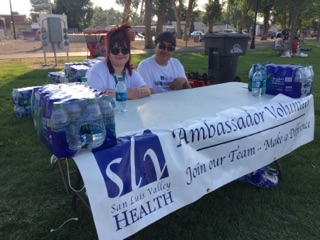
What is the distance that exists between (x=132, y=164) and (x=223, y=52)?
5.16 metres

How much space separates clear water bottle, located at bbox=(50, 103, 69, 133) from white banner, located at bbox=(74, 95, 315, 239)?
20cm

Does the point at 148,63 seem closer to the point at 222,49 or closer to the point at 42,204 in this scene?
the point at 42,204

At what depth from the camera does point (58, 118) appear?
1.43m

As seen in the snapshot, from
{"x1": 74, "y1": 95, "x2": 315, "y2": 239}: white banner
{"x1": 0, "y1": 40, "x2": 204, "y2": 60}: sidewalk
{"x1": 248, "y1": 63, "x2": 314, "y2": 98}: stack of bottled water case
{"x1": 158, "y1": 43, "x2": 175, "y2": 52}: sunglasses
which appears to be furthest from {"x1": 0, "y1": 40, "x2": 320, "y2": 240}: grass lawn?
{"x1": 0, "y1": 40, "x2": 204, "y2": 60}: sidewalk

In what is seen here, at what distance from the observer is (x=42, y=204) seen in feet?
8.82

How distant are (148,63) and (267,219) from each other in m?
2.09

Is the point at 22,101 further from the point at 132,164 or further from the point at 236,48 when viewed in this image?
the point at 236,48

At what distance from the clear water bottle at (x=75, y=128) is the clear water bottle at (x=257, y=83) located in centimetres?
198

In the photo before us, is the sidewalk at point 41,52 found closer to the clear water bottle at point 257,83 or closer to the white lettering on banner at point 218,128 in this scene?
the clear water bottle at point 257,83

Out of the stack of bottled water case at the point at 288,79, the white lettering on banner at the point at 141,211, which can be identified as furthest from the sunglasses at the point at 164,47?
the white lettering on banner at the point at 141,211

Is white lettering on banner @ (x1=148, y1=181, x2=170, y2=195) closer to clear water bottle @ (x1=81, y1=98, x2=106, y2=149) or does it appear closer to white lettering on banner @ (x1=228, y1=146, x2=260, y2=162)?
clear water bottle @ (x1=81, y1=98, x2=106, y2=149)

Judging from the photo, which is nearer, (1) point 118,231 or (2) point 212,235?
(1) point 118,231

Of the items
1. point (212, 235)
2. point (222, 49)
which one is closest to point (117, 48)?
point (212, 235)

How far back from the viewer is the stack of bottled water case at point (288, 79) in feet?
9.05
